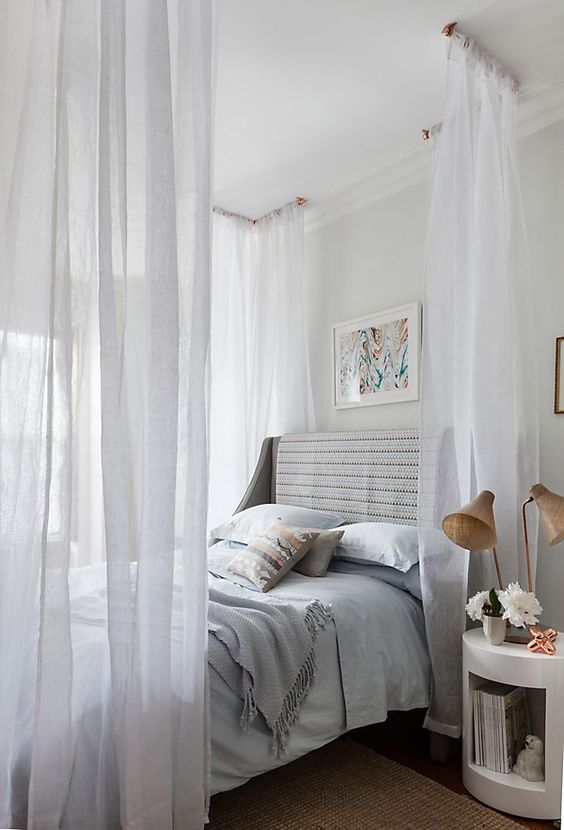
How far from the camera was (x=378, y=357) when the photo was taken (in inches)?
141

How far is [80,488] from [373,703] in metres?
1.32

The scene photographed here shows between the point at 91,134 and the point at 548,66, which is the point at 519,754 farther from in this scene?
the point at 548,66

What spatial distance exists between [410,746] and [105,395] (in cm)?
194

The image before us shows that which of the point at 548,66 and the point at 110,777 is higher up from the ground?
the point at 548,66

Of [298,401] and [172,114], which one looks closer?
[172,114]

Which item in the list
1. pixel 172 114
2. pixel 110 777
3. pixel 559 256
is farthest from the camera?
pixel 559 256

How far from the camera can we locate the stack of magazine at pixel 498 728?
2.18 metres

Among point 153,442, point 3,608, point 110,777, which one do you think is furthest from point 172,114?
point 110,777

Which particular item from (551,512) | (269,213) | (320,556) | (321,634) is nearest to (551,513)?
(551,512)

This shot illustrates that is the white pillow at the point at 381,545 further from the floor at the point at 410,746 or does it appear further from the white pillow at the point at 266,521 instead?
the floor at the point at 410,746

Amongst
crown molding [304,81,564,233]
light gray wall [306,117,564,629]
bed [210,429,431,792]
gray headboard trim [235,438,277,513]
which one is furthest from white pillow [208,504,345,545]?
crown molding [304,81,564,233]

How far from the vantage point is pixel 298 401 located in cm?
393

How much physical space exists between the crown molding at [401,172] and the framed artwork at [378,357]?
677 millimetres

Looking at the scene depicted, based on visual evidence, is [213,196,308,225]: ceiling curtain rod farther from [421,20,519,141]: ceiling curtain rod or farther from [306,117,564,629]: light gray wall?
[421,20,519,141]: ceiling curtain rod
